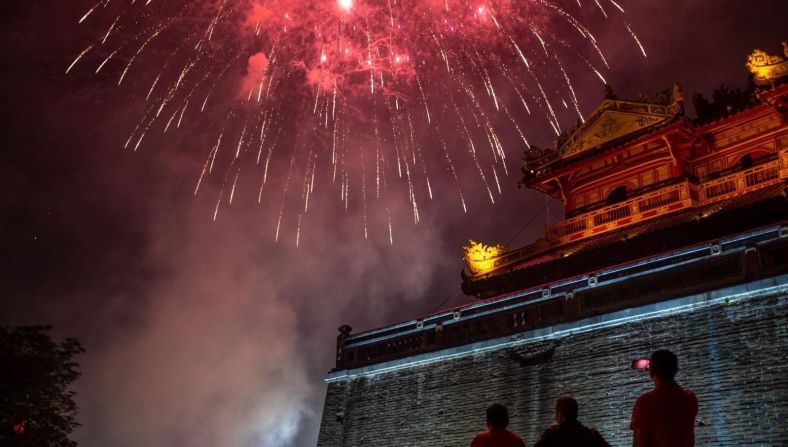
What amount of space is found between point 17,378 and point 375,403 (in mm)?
9438

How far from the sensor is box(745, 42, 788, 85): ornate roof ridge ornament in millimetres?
14727

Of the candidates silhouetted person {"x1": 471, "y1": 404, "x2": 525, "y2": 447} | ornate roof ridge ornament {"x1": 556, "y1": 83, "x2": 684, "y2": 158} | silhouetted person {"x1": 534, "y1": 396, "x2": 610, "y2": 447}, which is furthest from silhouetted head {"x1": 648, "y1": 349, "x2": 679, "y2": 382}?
ornate roof ridge ornament {"x1": 556, "y1": 83, "x2": 684, "y2": 158}

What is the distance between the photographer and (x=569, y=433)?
14.0 feet

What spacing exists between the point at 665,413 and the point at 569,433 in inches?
24.5

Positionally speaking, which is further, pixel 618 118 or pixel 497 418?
pixel 618 118

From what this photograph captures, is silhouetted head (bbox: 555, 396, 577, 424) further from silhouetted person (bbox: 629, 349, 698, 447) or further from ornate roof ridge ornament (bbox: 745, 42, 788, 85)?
ornate roof ridge ornament (bbox: 745, 42, 788, 85)

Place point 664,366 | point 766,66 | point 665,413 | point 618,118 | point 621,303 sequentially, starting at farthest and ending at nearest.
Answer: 1. point 618,118
2. point 766,66
3. point 621,303
4. point 664,366
5. point 665,413

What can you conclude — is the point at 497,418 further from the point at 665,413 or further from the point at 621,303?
the point at 621,303

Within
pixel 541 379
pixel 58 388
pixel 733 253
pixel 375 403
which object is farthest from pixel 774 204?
pixel 58 388

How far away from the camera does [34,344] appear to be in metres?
17.0

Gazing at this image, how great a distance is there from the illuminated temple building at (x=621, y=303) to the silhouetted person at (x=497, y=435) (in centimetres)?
489

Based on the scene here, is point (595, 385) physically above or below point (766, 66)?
below

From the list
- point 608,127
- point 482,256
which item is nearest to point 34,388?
point 482,256

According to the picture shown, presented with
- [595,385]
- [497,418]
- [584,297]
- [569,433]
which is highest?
[584,297]
